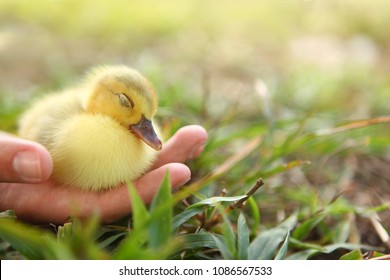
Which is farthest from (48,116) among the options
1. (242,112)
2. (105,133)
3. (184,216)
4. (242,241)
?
(242,112)

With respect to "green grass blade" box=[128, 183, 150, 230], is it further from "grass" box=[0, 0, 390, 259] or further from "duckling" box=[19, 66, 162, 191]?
"duckling" box=[19, 66, 162, 191]

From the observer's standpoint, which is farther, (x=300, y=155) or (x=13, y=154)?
(x=300, y=155)

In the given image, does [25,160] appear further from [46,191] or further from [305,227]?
[305,227]

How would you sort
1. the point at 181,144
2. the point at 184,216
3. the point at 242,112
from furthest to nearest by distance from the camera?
1. the point at 242,112
2. the point at 181,144
3. the point at 184,216
